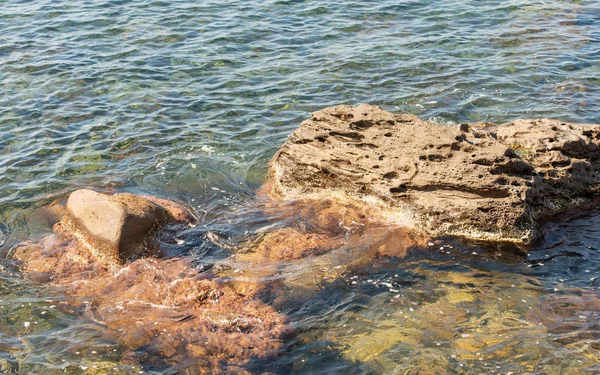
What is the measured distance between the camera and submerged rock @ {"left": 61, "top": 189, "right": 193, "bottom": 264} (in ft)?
28.3

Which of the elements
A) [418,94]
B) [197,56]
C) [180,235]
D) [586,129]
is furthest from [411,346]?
[197,56]

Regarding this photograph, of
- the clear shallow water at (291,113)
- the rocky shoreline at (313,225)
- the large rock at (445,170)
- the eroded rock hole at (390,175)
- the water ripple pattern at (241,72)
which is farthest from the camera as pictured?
the water ripple pattern at (241,72)

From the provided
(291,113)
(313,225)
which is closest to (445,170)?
(313,225)

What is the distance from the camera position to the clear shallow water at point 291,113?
23.6 feet

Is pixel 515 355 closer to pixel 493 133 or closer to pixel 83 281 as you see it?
pixel 493 133

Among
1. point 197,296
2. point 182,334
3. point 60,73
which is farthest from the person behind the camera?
point 60,73

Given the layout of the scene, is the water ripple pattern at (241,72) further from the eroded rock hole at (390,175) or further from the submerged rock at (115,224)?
the eroded rock hole at (390,175)

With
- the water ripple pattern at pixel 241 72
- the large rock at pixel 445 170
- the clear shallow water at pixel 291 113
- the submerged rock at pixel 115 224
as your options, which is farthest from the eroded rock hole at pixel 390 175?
the submerged rock at pixel 115 224

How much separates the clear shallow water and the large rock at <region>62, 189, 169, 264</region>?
59cm

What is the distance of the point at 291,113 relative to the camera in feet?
42.8

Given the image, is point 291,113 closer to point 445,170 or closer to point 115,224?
point 445,170

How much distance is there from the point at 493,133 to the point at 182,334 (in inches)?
235

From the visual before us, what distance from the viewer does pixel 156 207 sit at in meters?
9.39

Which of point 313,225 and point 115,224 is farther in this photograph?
point 313,225
